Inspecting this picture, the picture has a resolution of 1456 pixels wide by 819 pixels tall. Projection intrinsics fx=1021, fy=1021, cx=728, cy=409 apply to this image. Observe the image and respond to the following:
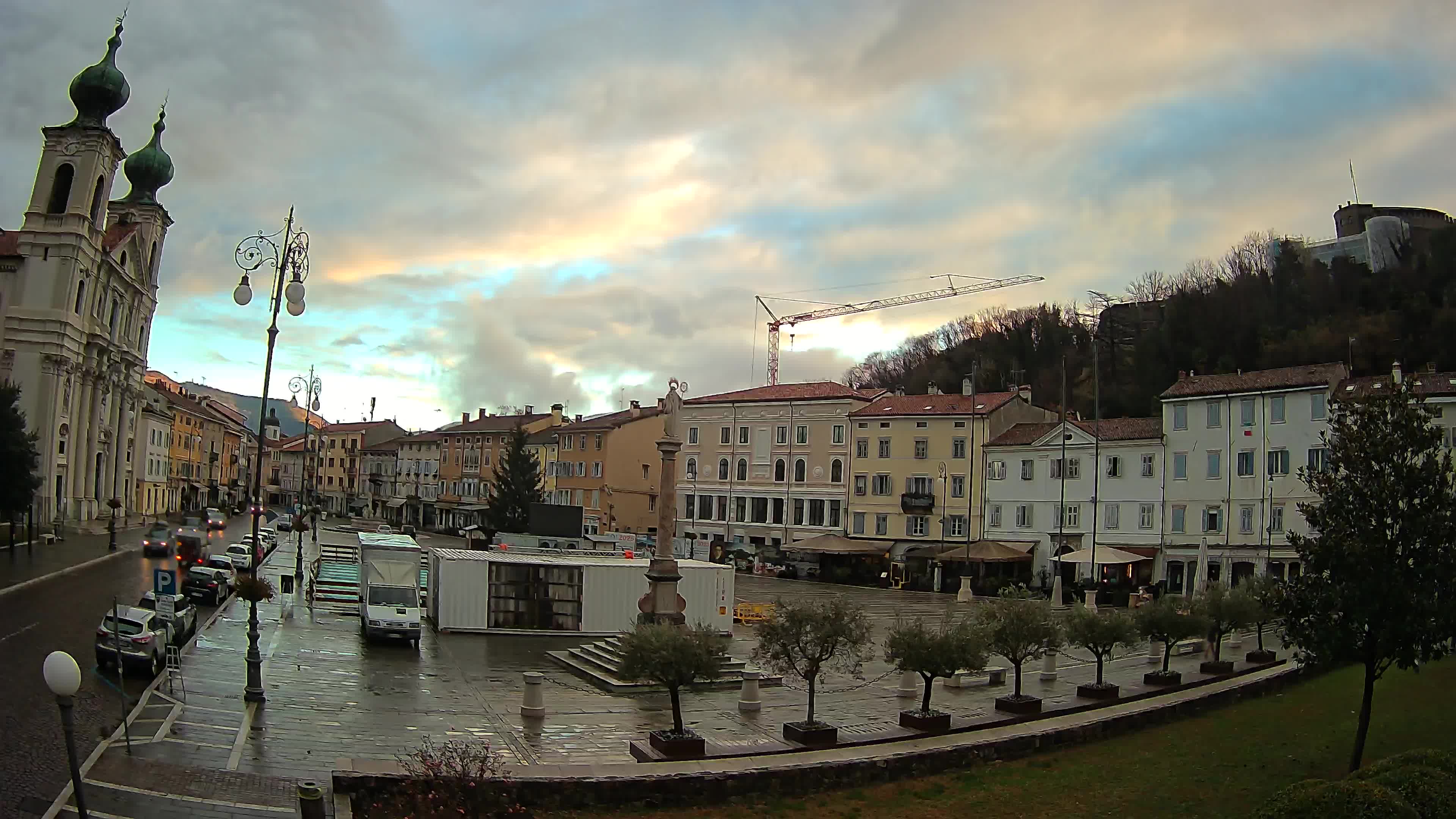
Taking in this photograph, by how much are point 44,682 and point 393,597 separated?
13.1m

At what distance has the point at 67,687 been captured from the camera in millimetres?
9633

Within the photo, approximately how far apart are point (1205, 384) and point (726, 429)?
3308 cm

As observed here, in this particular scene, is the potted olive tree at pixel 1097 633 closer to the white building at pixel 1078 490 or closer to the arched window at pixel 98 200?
the white building at pixel 1078 490

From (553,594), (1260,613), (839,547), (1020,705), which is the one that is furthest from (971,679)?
(839,547)

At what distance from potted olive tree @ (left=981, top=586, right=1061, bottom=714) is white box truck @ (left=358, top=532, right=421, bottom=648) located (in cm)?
1690

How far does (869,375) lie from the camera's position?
133 metres

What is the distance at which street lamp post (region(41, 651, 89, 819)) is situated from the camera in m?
9.62

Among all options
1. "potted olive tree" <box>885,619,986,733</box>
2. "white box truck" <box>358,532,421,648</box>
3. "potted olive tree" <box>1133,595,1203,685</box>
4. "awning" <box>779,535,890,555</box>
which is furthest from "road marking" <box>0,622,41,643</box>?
"awning" <box>779,535,890,555</box>

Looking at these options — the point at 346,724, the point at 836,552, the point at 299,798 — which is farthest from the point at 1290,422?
the point at 299,798

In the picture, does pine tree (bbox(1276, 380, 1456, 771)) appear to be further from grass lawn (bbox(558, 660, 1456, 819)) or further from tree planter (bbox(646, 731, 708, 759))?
tree planter (bbox(646, 731, 708, 759))

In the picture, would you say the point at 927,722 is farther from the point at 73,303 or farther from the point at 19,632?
the point at 73,303

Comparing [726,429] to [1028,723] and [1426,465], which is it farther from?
[1426,465]

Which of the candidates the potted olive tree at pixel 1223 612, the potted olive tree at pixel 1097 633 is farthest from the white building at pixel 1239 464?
the potted olive tree at pixel 1097 633

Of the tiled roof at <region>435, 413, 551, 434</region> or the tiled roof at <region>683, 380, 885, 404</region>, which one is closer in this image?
the tiled roof at <region>683, 380, 885, 404</region>
